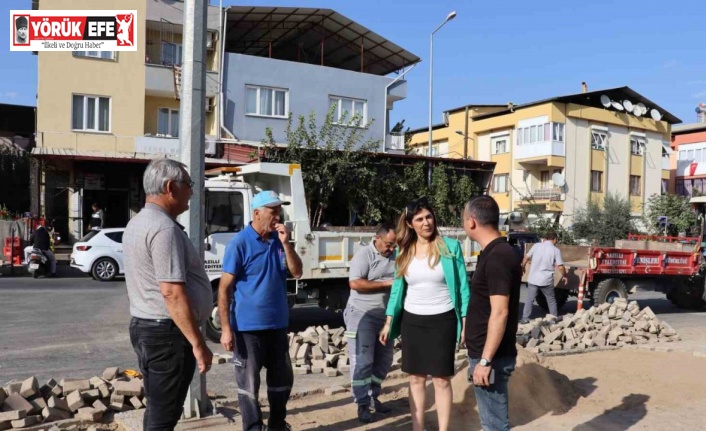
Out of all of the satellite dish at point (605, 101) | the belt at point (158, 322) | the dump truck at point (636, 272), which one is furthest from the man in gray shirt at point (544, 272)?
the satellite dish at point (605, 101)

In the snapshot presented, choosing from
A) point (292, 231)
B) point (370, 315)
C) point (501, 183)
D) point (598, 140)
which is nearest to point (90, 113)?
point (292, 231)

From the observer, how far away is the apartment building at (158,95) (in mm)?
25156

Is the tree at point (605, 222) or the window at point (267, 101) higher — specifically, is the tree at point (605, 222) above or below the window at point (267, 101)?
below

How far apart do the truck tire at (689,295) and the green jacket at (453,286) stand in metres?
12.8

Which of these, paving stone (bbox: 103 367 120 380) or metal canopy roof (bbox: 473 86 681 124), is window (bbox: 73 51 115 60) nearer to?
paving stone (bbox: 103 367 120 380)

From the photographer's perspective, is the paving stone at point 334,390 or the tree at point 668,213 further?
the tree at point 668,213

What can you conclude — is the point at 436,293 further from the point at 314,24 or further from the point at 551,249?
the point at 314,24

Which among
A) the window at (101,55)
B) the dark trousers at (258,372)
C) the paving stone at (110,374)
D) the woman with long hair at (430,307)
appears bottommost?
the paving stone at (110,374)

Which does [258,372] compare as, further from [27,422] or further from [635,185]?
[635,185]

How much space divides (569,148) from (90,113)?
30.7m

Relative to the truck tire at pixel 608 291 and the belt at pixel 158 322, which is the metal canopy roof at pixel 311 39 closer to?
the truck tire at pixel 608 291

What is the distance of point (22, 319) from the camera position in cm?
1148

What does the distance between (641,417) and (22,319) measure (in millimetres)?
10031

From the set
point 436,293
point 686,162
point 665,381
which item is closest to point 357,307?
point 436,293
